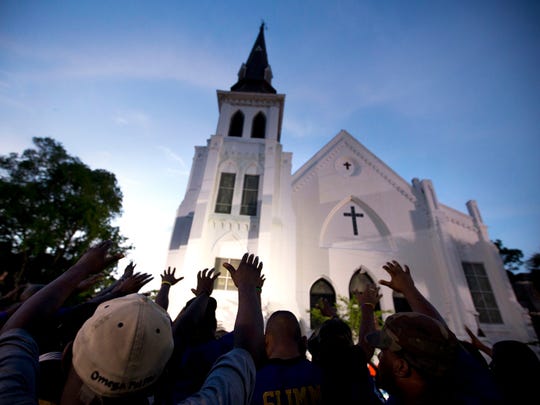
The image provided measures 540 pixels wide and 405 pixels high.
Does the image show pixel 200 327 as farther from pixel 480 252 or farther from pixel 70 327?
pixel 480 252

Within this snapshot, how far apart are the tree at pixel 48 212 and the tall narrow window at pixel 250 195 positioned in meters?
9.55

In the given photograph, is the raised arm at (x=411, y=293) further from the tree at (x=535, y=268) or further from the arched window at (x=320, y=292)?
the arched window at (x=320, y=292)

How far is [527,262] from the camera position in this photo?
562cm

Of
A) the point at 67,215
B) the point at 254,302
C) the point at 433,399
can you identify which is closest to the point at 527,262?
the point at 433,399

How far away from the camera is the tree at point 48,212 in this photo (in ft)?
42.3

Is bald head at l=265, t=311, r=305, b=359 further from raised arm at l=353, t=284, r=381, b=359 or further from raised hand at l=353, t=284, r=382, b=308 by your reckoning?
raised hand at l=353, t=284, r=382, b=308

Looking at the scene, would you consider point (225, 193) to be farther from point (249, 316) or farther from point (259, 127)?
point (249, 316)

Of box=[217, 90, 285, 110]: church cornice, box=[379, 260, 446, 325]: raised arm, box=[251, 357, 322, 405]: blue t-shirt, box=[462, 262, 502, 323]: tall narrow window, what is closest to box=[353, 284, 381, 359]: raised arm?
box=[379, 260, 446, 325]: raised arm

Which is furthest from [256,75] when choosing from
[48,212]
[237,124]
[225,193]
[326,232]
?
[48,212]

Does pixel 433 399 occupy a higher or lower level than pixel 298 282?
lower

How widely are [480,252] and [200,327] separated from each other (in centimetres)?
1505

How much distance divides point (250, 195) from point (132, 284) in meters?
9.81

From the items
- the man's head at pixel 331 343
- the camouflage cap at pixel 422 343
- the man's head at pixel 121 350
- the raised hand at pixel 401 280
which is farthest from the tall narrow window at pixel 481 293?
the man's head at pixel 121 350

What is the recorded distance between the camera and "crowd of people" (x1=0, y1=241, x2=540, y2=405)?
85 centimetres
